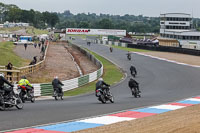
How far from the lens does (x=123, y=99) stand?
77.9 feet

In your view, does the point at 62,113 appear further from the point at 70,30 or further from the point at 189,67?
the point at 70,30

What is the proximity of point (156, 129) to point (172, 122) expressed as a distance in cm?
157

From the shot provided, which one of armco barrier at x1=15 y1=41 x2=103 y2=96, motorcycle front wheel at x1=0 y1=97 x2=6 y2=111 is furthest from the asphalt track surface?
armco barrier at x1=15 y1=41 x2=103 y2=96

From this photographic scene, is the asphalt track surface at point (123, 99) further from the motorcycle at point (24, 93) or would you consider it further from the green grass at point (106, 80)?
the green grass at point (106, 80)

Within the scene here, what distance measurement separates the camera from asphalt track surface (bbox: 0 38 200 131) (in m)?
13.8

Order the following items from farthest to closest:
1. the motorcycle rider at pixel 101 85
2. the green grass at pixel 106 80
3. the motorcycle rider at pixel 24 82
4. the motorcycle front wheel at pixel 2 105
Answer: the green grass at pixel 106 80 → the motorcycle rider at pixel 24 82 → the motorcycle rider at pixel 101 85 → the motorcycle front wheel at pixel 2 105

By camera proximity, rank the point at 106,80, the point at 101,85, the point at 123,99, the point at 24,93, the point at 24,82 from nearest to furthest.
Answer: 1. the point at 101,85
2. the point at 24,82
3. the point at 24,93
4. the point at 123,99
5. the point at 106,80

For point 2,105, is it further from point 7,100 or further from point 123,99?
point 123,99

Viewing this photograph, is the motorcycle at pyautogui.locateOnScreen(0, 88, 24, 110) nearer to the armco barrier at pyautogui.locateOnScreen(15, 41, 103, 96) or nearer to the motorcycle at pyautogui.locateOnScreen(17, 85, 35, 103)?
the motorcycle at pyautogui.locateOnScreen(17, 85, 35, 103)

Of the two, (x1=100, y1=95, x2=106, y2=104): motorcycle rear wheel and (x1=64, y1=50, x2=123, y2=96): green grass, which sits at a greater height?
(x1=100, y1=95, x2=106, y2=104): motorcycle rear wheel

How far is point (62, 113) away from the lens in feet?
50.1

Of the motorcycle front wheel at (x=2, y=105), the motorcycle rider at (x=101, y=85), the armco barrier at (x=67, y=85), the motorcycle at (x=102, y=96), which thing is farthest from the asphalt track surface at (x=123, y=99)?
the armco barrier at (x=67, y=85)

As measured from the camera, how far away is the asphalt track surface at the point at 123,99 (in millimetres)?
13812

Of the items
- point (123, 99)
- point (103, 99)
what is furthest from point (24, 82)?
point (123, 99)
